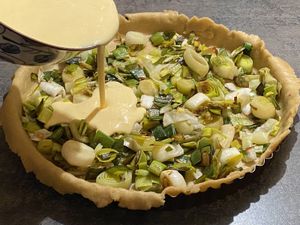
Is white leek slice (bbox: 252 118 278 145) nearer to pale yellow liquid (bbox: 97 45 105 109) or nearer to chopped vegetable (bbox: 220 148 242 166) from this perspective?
chopped vegetable (bbox: 220 148 242 166)

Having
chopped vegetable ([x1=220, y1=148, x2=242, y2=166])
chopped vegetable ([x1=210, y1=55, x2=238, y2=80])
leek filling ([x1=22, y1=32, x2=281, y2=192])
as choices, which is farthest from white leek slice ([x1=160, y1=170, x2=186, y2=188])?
chopped vegetable ([x1=210, y1=55, x2=238, y2=80])

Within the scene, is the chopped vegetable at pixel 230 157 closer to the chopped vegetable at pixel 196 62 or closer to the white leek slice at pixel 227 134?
the white leek slice at pixel 227 134

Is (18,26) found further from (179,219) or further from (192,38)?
(192,38)

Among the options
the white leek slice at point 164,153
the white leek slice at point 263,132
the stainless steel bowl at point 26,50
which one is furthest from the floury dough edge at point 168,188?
the stainless steel bowl at point 26,50

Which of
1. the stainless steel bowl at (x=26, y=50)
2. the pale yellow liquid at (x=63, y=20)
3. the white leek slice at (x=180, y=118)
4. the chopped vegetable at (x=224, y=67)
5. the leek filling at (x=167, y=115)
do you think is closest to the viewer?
the stainless steel bowl at (x=26, y=50)

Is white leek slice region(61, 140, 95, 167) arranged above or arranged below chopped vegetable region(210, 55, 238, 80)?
below

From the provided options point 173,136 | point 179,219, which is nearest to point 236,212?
point 179,219

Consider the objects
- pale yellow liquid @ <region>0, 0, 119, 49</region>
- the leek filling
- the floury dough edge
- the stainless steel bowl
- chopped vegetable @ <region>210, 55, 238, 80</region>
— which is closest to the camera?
the stainless steel bowl
